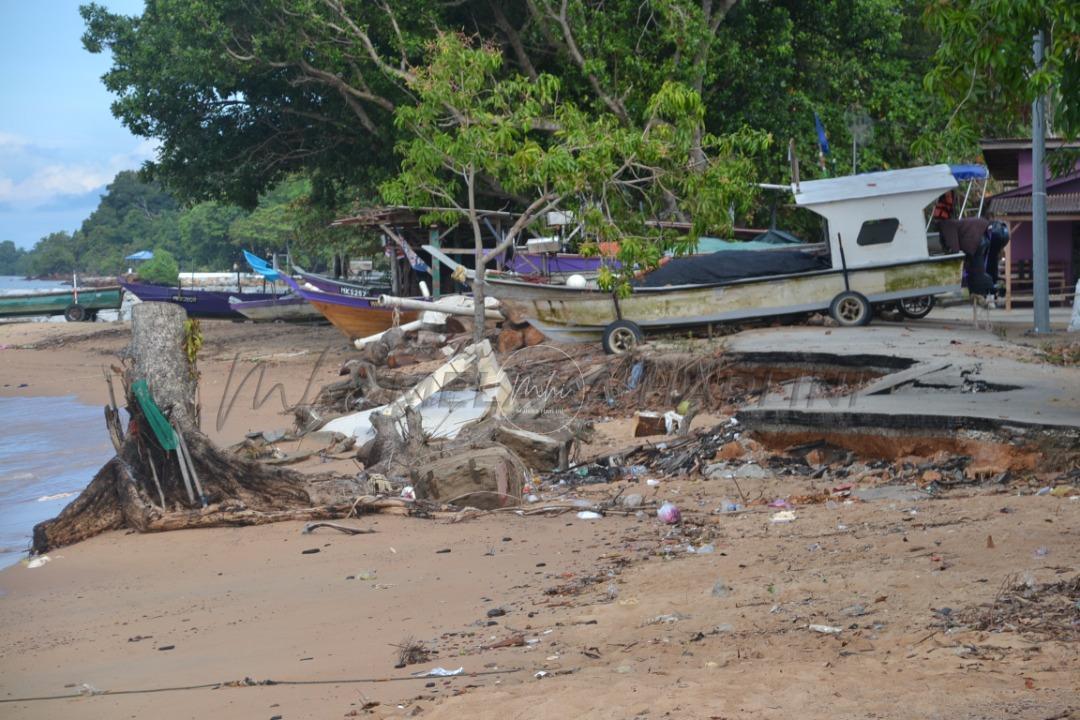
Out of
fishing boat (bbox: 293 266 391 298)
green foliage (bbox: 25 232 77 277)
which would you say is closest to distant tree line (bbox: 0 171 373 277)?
green foliage (bbox: 25 232 77 277)

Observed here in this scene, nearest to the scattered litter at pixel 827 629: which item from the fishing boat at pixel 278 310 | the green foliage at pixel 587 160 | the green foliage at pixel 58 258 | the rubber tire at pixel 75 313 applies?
the green foliage at pixel 587 160

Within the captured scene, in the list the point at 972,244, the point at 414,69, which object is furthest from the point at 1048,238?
the point at 414,69

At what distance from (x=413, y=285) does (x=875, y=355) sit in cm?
1852

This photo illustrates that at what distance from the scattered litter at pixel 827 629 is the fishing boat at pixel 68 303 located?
140 ft

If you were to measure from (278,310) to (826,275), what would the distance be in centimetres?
2203

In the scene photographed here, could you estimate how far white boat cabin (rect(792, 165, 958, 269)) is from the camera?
16.1m

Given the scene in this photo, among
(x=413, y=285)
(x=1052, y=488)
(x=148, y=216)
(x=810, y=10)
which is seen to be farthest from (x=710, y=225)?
(x=148, y=216)

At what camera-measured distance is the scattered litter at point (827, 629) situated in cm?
460

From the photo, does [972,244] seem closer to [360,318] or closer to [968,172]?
[968,172]

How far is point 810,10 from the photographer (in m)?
24.8

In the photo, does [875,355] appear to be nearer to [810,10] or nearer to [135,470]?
[135,470]

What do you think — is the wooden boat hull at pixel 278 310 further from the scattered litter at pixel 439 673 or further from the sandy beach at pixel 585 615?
the scattered litter at pixel 439 673

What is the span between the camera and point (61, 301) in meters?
44.5

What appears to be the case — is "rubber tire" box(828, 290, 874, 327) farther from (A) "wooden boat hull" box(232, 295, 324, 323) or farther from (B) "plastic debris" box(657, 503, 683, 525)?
(A) "wooden boat hull" box(232, 295, 324, 323)
